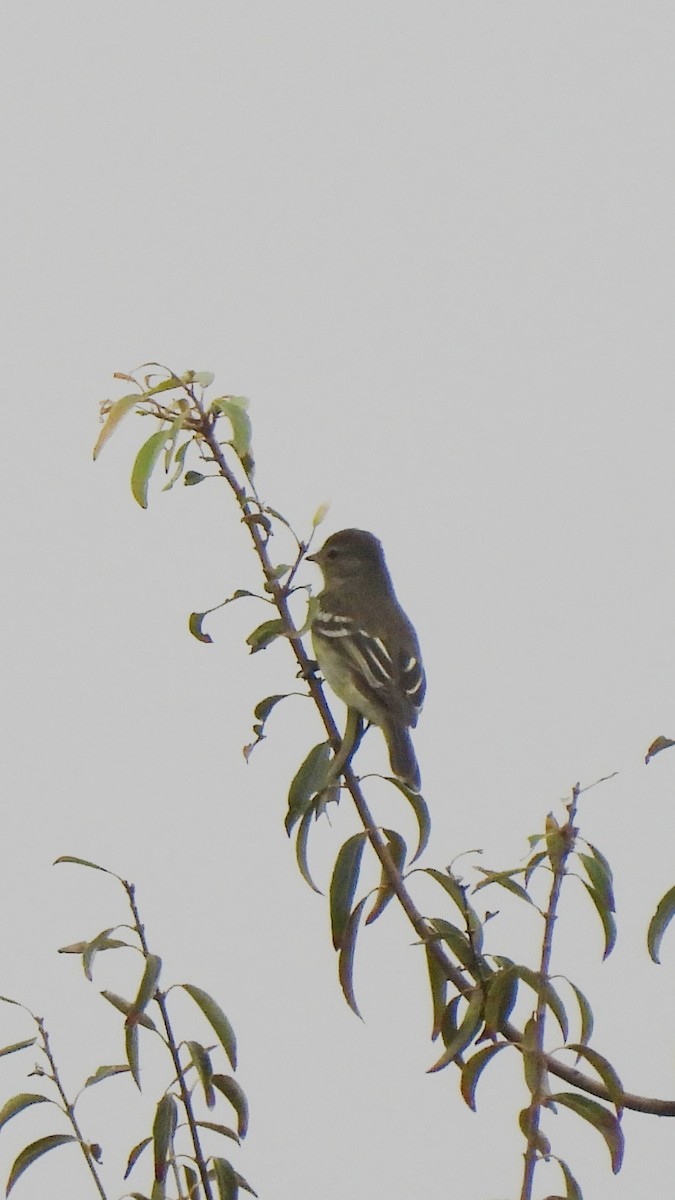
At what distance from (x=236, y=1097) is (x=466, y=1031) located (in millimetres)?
381

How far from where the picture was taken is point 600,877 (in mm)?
2061

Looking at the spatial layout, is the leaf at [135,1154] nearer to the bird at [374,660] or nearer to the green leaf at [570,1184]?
the green leaf at [570,1184]

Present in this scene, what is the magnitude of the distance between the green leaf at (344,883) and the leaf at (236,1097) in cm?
26

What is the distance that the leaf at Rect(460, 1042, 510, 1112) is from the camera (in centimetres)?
189

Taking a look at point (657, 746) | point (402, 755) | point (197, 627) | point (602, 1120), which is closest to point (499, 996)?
point (602, 1120)

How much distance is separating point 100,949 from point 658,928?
2.44 feet

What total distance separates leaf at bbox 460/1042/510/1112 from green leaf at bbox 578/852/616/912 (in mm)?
285

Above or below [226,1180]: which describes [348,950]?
above

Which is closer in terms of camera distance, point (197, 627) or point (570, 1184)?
point (570, 1184)

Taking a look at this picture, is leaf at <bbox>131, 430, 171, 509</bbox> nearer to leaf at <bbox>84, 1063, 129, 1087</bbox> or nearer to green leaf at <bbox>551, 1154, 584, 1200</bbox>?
leaf at <bbox>84, 1063, 129, 1087</bbox>

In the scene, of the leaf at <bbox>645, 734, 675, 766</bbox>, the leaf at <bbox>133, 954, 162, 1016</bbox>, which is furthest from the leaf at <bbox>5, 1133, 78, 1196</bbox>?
the leaf at <bbox>645, 734, 675, 766</bbox>

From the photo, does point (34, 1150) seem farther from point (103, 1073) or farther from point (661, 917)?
point (661, 917)

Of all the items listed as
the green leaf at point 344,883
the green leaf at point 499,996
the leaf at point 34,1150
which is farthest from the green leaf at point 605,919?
the leaf at point 34,1150

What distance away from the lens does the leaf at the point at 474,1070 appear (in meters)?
1.89
